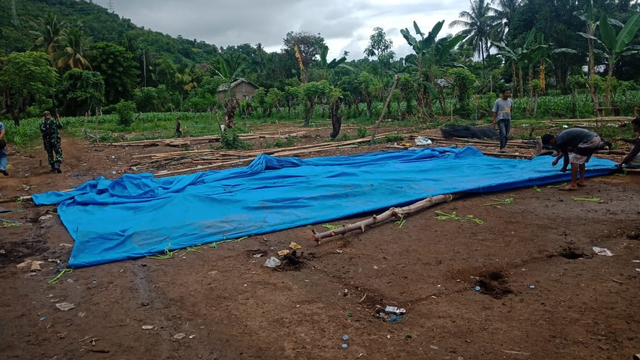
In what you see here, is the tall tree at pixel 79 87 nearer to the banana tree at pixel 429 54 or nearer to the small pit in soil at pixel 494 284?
the banana tree at pixel 429 54

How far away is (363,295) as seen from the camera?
144 inches

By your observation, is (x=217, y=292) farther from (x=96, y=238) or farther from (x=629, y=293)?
(x=629, y=293)

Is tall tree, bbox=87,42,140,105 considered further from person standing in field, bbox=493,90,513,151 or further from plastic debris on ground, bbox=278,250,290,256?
plastic debris on ground, bbox=278,250,290,256

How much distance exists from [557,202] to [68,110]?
1411 inches

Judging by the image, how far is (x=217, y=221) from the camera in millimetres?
5645

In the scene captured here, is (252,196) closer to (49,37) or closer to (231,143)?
(231,143)

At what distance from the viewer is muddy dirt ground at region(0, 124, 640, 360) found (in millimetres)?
2936

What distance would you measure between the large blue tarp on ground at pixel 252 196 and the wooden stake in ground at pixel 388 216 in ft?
0.59

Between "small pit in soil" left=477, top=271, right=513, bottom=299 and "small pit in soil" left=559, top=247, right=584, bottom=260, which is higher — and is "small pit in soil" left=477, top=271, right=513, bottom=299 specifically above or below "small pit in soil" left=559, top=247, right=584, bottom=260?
below

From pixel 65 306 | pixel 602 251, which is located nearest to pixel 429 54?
pixel 602 251

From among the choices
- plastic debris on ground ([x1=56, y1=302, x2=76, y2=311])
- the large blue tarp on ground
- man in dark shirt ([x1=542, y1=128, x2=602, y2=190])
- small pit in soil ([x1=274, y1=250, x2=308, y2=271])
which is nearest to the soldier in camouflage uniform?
the large blue tarp on ground

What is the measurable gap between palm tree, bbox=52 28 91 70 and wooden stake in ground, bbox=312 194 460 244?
3695 centimetres

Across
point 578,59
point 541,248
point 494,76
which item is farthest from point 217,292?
point 578,59

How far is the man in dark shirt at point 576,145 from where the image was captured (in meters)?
6.36
